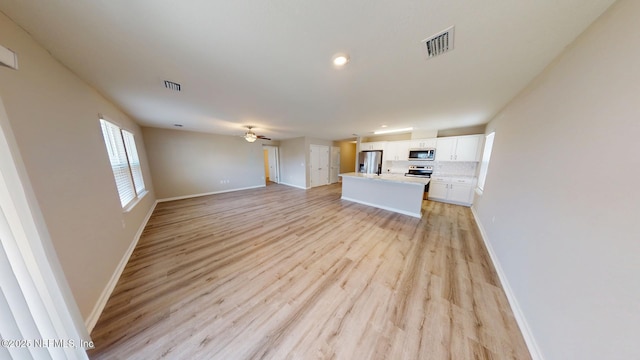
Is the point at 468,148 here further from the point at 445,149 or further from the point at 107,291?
the point at 107,291

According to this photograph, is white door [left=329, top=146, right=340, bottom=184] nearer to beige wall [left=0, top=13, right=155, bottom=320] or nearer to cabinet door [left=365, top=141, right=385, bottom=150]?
cabinet door [left=365, top=141, right=385, bottom=150]

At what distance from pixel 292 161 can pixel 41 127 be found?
570cm

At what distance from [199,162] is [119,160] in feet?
9.47

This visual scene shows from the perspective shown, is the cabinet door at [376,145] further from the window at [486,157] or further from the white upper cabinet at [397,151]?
the window at [486,157]

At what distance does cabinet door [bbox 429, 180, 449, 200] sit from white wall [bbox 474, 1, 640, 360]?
335 cm

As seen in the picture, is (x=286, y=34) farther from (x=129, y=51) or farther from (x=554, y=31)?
(x=554, y=31)

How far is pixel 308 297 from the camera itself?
1.73 meters

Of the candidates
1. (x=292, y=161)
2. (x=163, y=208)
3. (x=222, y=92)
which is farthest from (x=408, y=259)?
(x=163, y=208)

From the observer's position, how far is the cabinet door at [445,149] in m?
4.64

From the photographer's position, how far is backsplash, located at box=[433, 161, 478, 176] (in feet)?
15.3

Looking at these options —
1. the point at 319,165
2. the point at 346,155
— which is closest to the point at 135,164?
the point at 319,165

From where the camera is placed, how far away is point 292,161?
6855 millimetres

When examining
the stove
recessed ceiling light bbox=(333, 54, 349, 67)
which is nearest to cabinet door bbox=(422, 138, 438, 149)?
the stove

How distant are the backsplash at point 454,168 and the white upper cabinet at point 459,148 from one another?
25 centimetres
